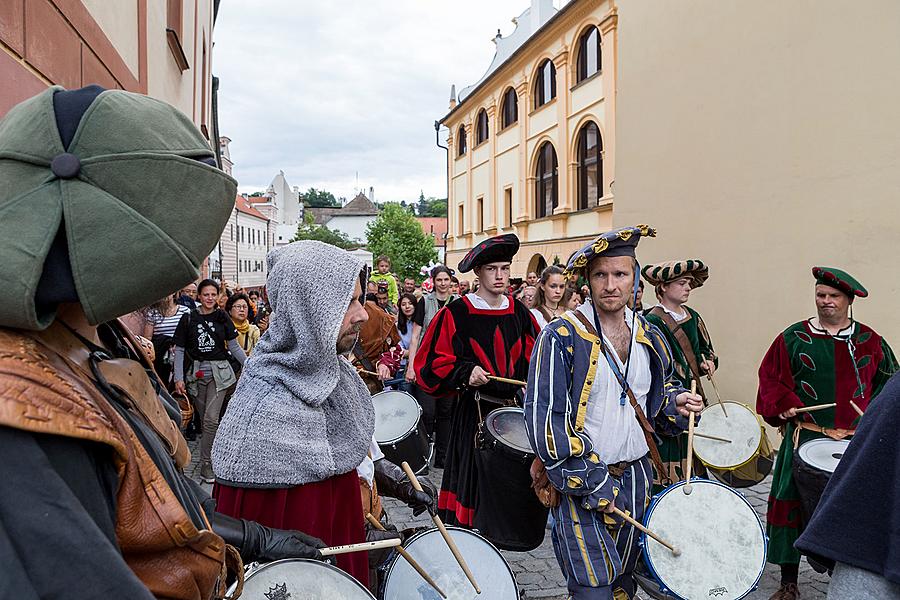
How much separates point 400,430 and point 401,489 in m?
2.08

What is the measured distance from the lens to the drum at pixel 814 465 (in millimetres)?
3594

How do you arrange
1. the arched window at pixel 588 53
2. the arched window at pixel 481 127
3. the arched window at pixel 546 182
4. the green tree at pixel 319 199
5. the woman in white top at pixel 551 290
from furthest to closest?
the green tree at pixel 319 199 < the arched window at pixel 481 127 < the arched window at pixel 546 182 < the arched window at pixel 588 53 < the woman in white top at pixel 551 290

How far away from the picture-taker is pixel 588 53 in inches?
765

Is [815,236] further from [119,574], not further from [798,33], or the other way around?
[119,574]

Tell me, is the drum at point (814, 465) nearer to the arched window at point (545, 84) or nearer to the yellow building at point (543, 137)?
the yellow building at point (543, 137)

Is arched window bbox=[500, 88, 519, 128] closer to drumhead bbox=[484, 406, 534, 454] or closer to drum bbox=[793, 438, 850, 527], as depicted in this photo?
drumhead bbox=[484, 406, 534, 454]

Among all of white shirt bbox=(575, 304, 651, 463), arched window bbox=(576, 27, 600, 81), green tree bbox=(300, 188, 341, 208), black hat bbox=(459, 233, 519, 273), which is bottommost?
white shirt bbox=(575, 304, 651, 463)

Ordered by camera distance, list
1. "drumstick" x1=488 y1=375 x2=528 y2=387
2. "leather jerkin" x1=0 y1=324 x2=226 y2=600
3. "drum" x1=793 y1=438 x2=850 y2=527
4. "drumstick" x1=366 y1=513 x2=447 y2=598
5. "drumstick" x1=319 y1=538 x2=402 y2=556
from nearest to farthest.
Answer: "leather jerkin" x1=0 y1=324 x2=226 y2=600
"drumstick" x1=319 y1=538 x2=402 y2=556
"drumstick" x1=366 y1=513 x2=447 y2=598
"drum" x1=793 y1=438 x2=850 y2=527
"drumstick" x1=488 y1=375 x2=528 y2=387

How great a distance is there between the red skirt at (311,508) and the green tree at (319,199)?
114 metres

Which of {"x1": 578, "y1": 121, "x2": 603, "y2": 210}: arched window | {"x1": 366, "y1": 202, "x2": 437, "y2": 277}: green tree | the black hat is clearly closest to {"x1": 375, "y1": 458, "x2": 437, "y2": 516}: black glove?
the black hat

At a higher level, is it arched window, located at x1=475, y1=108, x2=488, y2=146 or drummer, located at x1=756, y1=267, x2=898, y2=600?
arched window, located at x1=475, y1=108, x2=488, y2=146

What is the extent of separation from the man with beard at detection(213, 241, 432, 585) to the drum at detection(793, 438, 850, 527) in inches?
99.3

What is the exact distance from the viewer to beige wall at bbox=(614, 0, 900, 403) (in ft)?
19.4

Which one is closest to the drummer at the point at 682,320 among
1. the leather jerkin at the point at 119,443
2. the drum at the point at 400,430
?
the drum at the point at 400,430
